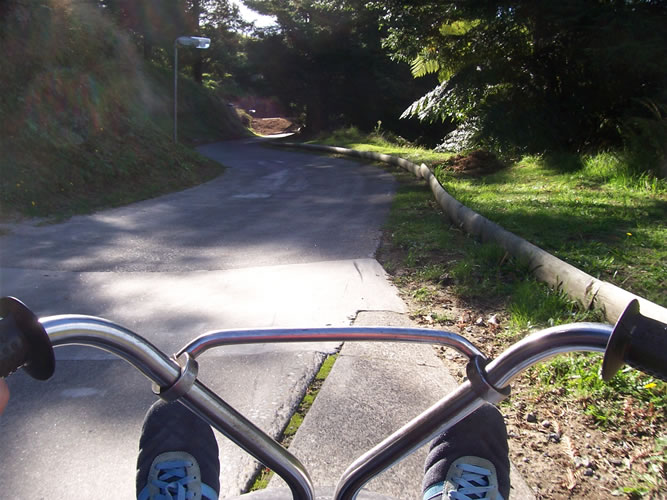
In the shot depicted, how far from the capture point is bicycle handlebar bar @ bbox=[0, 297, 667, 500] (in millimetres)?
934

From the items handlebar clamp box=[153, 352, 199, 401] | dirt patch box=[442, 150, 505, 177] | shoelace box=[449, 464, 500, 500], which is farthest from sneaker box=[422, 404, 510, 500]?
dirt patch box=[442, 150, 505, 177]

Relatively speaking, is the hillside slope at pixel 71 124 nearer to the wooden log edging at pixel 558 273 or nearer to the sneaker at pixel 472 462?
the wooden log edging at pixel 558 273

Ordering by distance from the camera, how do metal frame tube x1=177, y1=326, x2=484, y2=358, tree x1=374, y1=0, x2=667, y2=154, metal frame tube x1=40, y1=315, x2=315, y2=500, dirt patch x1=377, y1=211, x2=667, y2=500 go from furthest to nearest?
tree x1=374, y1=0, x2=667, y2=154
dirt patch x1=377, y1=211, x2=667, y2=500
metal frame tube x1=177, y1=326, x2=484, y2=358
metal frame tube x1=40, y1=315, x2=315, y2=500

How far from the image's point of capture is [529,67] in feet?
38.7

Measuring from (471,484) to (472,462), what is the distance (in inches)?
2.0

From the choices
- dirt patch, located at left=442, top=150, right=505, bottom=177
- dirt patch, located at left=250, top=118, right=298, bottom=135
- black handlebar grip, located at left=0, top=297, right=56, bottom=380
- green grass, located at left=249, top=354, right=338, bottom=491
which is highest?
black handlebar grip, located at left=0, top=297, right=56, bottom=380

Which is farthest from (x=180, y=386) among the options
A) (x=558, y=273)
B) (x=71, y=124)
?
(x=71, y=124)

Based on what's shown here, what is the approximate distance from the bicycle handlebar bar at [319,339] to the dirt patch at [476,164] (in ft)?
36.9

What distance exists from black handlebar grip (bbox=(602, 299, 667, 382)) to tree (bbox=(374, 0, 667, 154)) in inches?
358

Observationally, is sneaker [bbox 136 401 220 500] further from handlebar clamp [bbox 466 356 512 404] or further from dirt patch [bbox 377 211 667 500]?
dirt patch [bbox 377 211 667 500]

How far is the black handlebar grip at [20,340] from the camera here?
2.95 feet

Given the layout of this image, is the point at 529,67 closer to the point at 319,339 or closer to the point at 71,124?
the point at 71,124

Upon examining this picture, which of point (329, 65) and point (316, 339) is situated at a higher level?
point (329, 65)

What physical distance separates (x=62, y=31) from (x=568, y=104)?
986 centimetres
